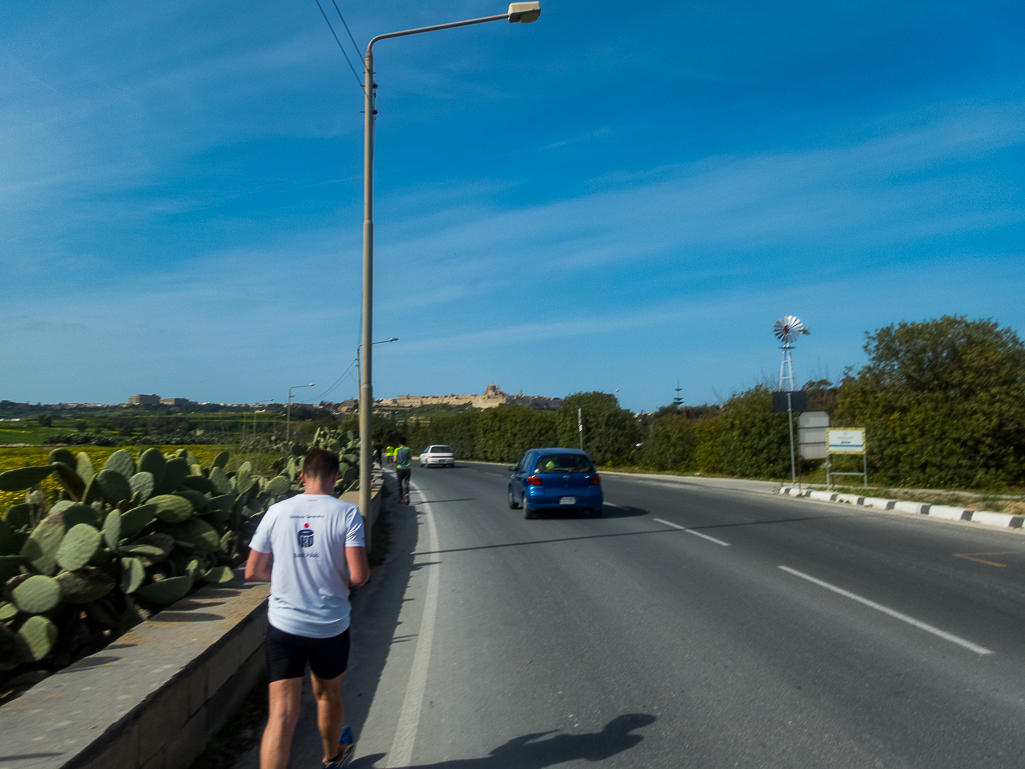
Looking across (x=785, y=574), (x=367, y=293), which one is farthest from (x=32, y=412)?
(x=785, y=574)

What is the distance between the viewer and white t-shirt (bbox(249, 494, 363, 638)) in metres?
3.71

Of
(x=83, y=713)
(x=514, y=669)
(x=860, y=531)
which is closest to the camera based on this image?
(x=83, y=713)

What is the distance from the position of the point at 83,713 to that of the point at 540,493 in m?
13.2

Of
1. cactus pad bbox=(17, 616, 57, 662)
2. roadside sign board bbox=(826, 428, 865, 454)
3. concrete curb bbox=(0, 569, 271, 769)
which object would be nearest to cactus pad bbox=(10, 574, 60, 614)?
cactus pad bbox=(17, 616, 57, 662)

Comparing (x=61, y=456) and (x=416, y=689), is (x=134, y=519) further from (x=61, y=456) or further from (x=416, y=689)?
(x=416, y=689)

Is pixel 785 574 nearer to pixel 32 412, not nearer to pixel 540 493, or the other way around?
pixel 540 493

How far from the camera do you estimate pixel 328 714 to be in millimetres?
3854

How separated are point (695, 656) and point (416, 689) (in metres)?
2.29

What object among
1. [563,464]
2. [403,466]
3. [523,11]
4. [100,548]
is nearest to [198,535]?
[100,548]

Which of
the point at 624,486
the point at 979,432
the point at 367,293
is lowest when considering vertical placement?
the point at 624,486

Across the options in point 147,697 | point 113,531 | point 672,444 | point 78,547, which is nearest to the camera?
point 147,697

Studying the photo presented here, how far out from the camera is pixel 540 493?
16.3m

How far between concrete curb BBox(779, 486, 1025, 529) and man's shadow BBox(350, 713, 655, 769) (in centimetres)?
1284

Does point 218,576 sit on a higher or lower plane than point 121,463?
lower
